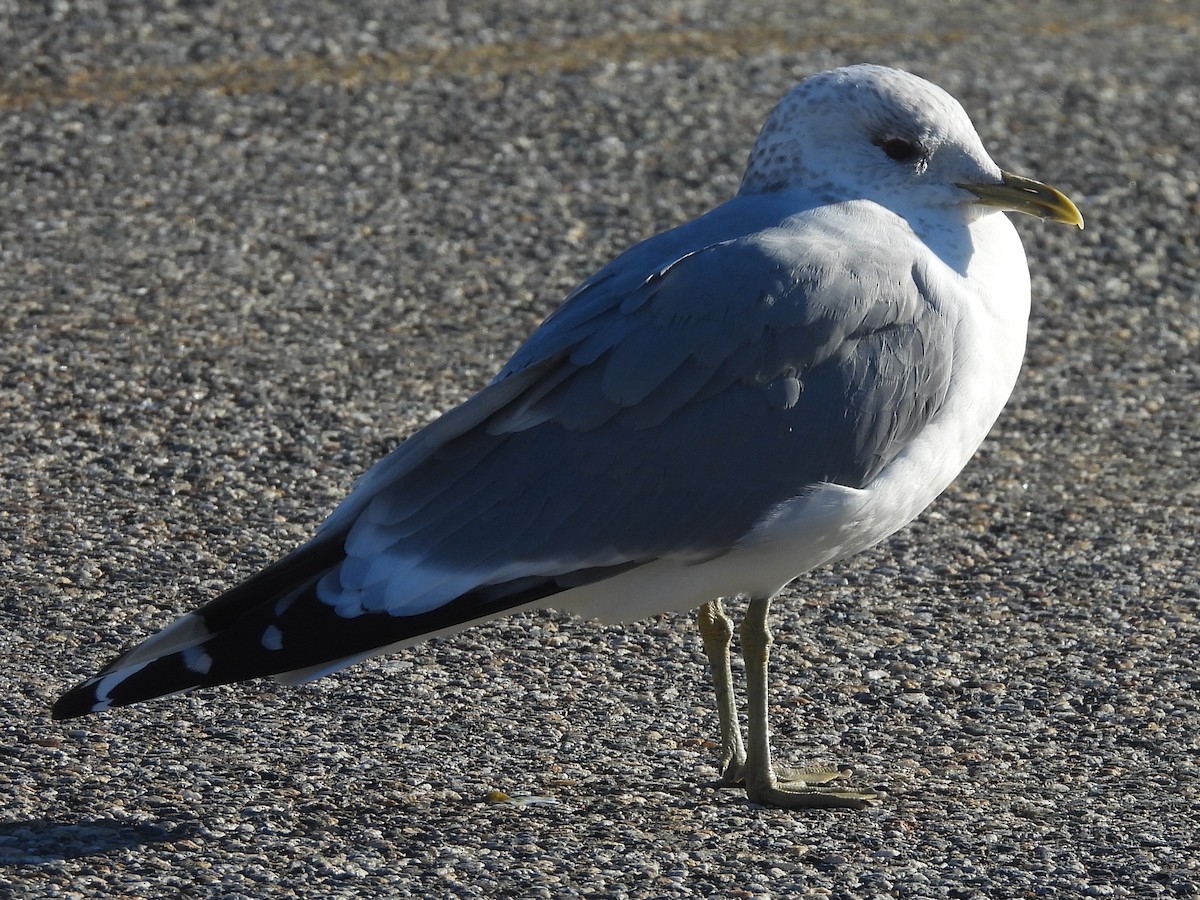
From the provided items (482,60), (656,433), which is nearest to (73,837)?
(656,433)

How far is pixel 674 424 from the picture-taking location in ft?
11.5

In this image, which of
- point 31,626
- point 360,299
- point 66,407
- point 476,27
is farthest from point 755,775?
point 476,27

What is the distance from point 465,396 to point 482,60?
296 cm

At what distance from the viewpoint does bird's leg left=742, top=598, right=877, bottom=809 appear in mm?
3635

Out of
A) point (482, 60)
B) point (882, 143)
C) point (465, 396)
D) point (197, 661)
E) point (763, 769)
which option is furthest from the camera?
point (482, 60)

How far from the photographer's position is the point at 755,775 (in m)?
3.66

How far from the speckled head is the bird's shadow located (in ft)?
6.12

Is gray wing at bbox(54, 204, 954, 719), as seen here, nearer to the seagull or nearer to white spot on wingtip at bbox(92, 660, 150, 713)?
the seagull

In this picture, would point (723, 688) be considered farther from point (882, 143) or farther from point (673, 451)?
point (882, 143)

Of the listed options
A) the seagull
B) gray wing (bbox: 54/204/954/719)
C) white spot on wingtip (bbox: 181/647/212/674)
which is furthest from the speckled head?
white spot on wingtip (bbox: 181/647/212/674)

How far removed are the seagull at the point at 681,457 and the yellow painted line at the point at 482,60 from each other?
4.52m

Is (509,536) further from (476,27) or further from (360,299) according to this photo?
(476,27)

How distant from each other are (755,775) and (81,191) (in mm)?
4339

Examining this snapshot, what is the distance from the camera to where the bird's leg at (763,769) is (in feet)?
11.9
